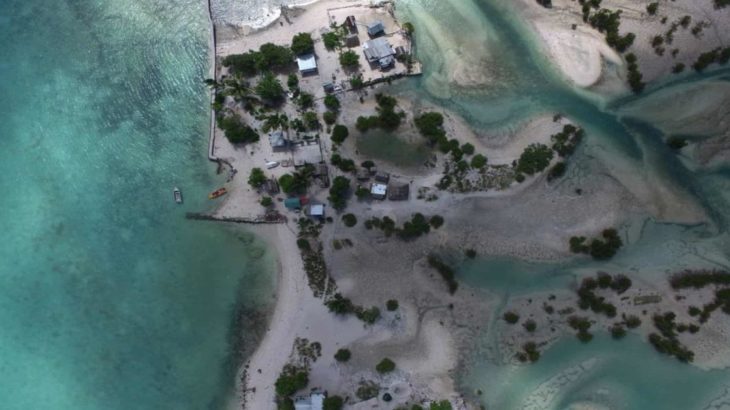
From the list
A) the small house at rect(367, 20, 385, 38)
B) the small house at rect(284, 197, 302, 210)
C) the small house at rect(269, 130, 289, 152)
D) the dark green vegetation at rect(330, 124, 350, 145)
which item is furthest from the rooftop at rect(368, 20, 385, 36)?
the small house at rect(284, 197, 302, 210)

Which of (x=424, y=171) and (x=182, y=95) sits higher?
(x=182, y=95)

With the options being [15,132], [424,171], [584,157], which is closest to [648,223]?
[584,157]

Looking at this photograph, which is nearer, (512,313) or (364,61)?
(512,313)

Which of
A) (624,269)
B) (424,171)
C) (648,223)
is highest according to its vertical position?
(424,171)

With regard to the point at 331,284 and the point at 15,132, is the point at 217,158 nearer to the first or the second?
the point at 331,284

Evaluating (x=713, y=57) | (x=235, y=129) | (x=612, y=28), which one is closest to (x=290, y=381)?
(x=235, y=129)

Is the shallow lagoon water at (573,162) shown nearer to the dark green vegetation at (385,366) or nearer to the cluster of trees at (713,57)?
the cluster of trees at (713,57)

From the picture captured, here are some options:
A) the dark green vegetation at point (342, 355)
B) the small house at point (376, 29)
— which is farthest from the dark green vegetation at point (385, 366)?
the small house at point (376, 29)
